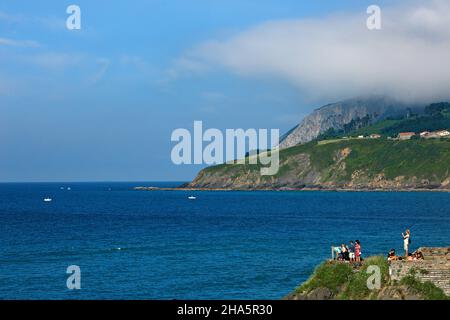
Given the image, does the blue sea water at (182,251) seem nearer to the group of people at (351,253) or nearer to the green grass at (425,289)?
the group of people at (351,253)

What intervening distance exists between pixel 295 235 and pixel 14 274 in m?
46.4

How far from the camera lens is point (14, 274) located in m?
55.9

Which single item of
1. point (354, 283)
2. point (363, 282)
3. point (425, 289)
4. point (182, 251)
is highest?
point (425, 289)

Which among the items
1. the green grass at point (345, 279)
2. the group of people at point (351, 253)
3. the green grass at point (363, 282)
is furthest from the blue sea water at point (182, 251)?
the green grass at point (363, 282)

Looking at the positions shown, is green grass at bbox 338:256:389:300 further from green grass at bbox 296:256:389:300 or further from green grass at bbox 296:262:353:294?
green grass at bbox 296:262:353:294

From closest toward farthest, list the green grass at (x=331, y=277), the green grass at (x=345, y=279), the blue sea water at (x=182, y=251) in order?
the green grass at (x=345, y=279), the green grass at (x=331, y=277), the blue sea water at (x=182, y=251)

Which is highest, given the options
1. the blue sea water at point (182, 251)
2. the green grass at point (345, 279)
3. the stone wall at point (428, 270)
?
the stone wall at point (428, 270)

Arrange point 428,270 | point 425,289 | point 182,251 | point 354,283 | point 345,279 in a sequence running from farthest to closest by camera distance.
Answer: point 182,251, point 345,279, point 354,283, point 428,270, point 425,289

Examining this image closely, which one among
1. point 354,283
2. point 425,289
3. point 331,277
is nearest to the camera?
point 425,289

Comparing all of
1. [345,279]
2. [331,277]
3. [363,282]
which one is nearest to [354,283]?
[363,282]

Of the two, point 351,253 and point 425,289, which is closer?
point 425,289

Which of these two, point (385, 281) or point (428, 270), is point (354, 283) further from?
point (428, 270)
